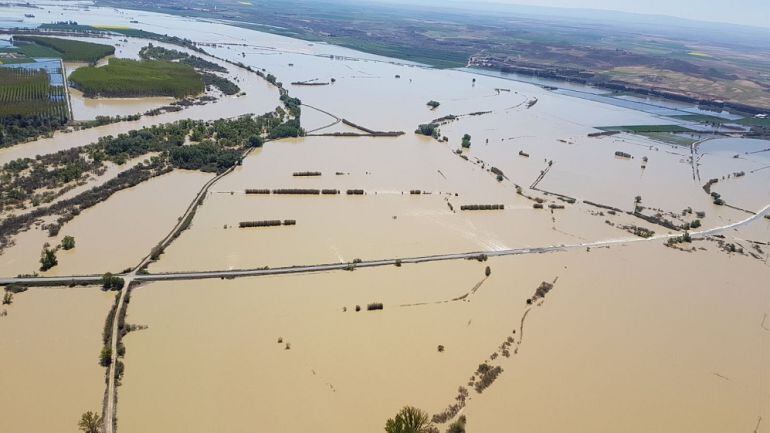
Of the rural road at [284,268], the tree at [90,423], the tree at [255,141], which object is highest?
the tree at [255,141]

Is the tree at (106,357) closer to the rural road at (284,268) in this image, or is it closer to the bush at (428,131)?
the rural road at (284,268)

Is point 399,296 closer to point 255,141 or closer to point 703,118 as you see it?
point 255,141

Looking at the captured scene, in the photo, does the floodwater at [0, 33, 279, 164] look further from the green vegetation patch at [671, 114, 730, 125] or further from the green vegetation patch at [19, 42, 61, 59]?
the green vegetation patch at [671, 114, 730, 125]

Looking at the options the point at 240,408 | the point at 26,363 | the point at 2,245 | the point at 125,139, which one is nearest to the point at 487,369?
the point at 240,408

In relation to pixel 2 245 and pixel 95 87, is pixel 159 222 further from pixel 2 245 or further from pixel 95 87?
pixel 95 87

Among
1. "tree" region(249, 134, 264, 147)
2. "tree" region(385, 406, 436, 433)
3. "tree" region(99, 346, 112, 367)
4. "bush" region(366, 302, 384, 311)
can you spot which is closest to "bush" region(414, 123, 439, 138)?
"tree" region(249, 134, 264, 147)

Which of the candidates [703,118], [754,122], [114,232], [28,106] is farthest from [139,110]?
[754,122]

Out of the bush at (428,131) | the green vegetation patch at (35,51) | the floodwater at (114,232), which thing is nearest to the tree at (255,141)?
the floodwater at (114,232)
